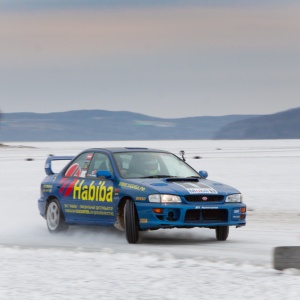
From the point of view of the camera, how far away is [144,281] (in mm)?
9617

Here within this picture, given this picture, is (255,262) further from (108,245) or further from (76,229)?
(76,229)

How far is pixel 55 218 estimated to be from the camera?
596 inches

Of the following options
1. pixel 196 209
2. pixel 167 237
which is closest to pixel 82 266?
pixel 196 209

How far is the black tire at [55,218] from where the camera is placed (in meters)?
15.0

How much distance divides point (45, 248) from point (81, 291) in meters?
3.93

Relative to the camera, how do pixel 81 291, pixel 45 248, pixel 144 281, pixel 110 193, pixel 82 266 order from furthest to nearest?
pixel 110 193 < pixel 45 248 < pixel 82 266 < pixel 144 281 < pixel 81 291

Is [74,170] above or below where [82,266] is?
above

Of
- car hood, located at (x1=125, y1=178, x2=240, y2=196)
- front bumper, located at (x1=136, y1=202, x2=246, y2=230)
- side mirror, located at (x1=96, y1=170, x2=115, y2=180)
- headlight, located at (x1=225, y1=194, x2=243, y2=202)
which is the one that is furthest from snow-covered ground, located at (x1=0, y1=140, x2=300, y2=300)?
side mirror, located at (x1=96, y1=170, x2=115, y2=180)

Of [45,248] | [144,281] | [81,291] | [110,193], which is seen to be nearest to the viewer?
[81,291]

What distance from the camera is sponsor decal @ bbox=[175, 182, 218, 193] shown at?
13.3 meters

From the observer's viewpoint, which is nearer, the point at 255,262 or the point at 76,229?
the point at 255,262

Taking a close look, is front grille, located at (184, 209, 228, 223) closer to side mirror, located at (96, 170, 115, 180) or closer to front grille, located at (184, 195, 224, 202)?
front grille, located at (184, 195, 224, 202)

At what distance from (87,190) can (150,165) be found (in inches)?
40.7

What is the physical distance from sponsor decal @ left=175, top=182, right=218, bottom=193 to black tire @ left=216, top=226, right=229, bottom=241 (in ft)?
2.46
